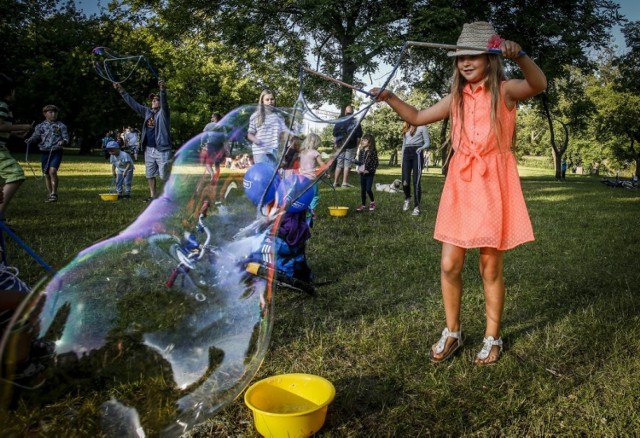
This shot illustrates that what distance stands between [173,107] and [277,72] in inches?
900

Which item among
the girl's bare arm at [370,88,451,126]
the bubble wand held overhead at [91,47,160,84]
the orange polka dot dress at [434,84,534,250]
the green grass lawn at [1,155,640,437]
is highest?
the bubble wand held overhead at [91,47,160,84]

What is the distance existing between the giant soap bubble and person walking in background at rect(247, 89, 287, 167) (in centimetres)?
6

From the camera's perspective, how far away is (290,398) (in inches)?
97.2

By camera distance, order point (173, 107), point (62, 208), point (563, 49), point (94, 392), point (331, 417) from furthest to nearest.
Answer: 1. point (173, 107)
2. point (563, 49)
3. point (62, 208)
4. point (331, 417)
5. point (94, 392)

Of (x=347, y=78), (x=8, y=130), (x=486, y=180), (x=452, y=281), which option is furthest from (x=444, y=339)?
(x=347, y=78)

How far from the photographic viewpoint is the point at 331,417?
239 cm

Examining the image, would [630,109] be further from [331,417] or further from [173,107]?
[331,417]

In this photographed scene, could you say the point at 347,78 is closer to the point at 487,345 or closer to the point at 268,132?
the point at 268,132

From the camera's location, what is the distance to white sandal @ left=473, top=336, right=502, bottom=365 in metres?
3.00

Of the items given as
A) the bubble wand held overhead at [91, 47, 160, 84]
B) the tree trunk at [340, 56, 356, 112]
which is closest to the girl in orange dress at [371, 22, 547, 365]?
the bubble wand held overhead at [91, 47, 160, 84]

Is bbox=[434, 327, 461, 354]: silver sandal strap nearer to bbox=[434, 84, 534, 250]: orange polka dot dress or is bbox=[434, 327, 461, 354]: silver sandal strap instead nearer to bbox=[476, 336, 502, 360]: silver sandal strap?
bbox=[476, 336, 502, 360]: silver sandal strap

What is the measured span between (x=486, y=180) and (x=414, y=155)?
22.1ft

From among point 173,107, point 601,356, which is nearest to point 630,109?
point 173,107

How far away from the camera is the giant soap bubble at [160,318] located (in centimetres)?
181
